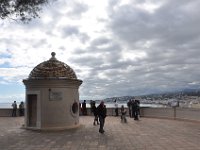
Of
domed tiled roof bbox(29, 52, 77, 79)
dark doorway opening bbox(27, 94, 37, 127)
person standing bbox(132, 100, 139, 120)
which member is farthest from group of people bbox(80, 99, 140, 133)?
dark doorway opening bbox(27, 94, 37, 127)

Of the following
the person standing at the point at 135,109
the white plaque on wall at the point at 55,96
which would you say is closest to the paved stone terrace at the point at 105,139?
the white plaque on wall at the point at 55,96

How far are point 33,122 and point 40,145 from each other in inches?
265

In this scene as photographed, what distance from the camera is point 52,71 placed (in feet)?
71.1

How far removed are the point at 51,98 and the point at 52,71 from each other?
61.3 inches

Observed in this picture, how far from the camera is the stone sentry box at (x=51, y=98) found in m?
20.9

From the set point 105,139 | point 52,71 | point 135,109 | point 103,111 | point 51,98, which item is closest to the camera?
point 105,139

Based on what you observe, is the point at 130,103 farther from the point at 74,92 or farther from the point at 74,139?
the point at 74,139

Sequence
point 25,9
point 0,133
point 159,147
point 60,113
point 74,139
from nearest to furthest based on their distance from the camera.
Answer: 1. point 159,147
2. point 25,9
3. point 74,139
4. point 0,133
5. point 60,113

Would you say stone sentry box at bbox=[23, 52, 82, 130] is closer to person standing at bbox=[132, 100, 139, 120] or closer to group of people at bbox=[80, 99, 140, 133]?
group of people at bbox=[80, 99, 140, 133]

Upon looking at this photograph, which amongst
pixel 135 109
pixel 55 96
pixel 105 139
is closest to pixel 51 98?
pixel 55 96

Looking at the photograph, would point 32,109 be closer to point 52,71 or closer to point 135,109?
point 52,71

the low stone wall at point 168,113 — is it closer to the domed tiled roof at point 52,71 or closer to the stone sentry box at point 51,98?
the stone sentry box at point 51,98

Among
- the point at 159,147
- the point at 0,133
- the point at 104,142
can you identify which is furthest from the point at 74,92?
the point at 159,147

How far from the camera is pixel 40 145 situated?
1512cm
